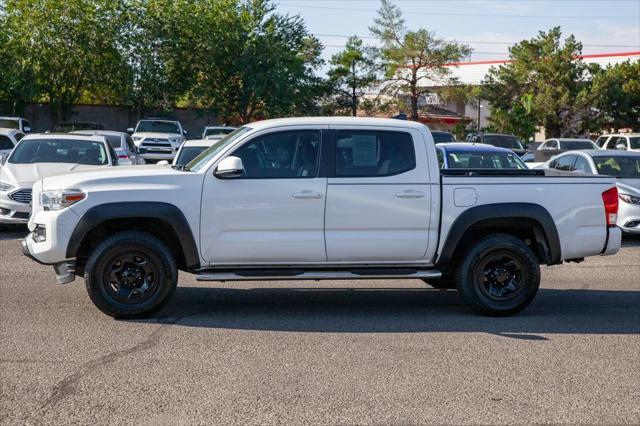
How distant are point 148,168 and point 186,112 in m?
42.9

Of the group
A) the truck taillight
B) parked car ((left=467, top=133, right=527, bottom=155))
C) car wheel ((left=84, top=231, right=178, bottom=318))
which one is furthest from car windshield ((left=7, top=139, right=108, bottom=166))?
parked car ((left=467, top=133, right=527, bottom=155))

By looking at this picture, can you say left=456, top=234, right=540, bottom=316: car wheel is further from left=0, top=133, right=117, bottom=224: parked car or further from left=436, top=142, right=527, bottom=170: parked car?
left=0, top=133, right=117, bottom=224: parked car

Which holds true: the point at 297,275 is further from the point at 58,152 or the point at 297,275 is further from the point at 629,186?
the point at 629,186

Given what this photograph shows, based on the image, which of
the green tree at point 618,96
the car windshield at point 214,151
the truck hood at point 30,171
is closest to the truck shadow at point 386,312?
the car windshield at point 214,151

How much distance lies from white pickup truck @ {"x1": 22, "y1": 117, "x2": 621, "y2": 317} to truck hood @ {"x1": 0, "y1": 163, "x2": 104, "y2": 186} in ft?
19.5

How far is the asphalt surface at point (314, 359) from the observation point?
589cm

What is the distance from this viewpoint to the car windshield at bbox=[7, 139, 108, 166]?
15.5 m

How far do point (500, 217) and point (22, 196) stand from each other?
843 cm

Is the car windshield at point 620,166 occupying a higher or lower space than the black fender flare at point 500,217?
higher

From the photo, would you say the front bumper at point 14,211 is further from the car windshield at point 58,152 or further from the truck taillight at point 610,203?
the truck taillight at point 610,203

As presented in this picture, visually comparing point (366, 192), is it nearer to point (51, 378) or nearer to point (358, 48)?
point (51, 378)

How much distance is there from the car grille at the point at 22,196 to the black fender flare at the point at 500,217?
7.92 metres

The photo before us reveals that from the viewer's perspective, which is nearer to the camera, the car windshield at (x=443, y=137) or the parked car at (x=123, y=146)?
the parked car at (x=123, y=146)

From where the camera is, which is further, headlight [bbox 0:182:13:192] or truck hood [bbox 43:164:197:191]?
headlight [bbox 0:182:13:192]
